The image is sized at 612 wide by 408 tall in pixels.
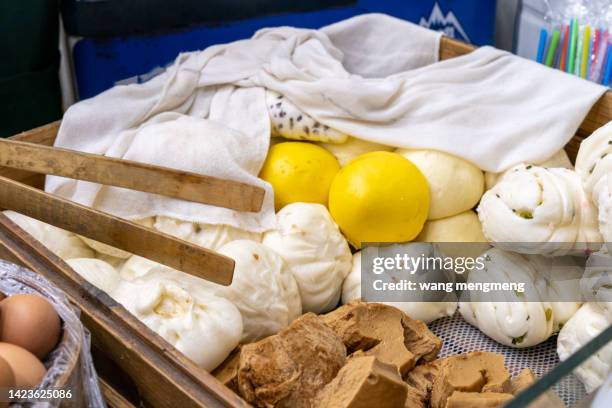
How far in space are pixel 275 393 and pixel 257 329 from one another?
254mm

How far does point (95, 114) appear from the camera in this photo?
4.20ft

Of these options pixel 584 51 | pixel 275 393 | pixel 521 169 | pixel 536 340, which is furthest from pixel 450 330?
pixel 584 51

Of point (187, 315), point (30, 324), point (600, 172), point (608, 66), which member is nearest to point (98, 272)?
point (187, 315)

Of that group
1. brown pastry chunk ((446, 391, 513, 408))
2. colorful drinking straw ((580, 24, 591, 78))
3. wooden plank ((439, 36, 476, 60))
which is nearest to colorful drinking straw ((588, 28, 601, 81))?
colorful drinking straw ((580, 24, 591, 78))

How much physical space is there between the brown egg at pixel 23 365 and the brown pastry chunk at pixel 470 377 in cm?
49

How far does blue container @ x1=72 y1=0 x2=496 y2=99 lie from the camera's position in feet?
5.28

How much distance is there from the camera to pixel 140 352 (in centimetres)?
81

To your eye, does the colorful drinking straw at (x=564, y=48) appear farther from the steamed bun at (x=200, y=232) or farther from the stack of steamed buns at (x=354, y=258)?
the steamed bun at (x=200, y=232)

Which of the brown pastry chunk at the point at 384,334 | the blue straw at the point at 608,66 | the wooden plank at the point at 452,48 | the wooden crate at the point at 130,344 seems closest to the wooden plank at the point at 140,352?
the wooden crate at the point at 130,344

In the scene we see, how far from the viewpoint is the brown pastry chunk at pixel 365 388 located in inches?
27.6

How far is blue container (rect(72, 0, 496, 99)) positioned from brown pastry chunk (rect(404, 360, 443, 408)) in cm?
110

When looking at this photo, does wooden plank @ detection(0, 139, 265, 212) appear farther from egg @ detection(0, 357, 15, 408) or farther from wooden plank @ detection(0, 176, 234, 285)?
egg @ detection(0, 357, 15, 408)

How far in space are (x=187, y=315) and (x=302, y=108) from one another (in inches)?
21.6

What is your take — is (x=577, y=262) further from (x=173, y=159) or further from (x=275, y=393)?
(x=173, y=159)
